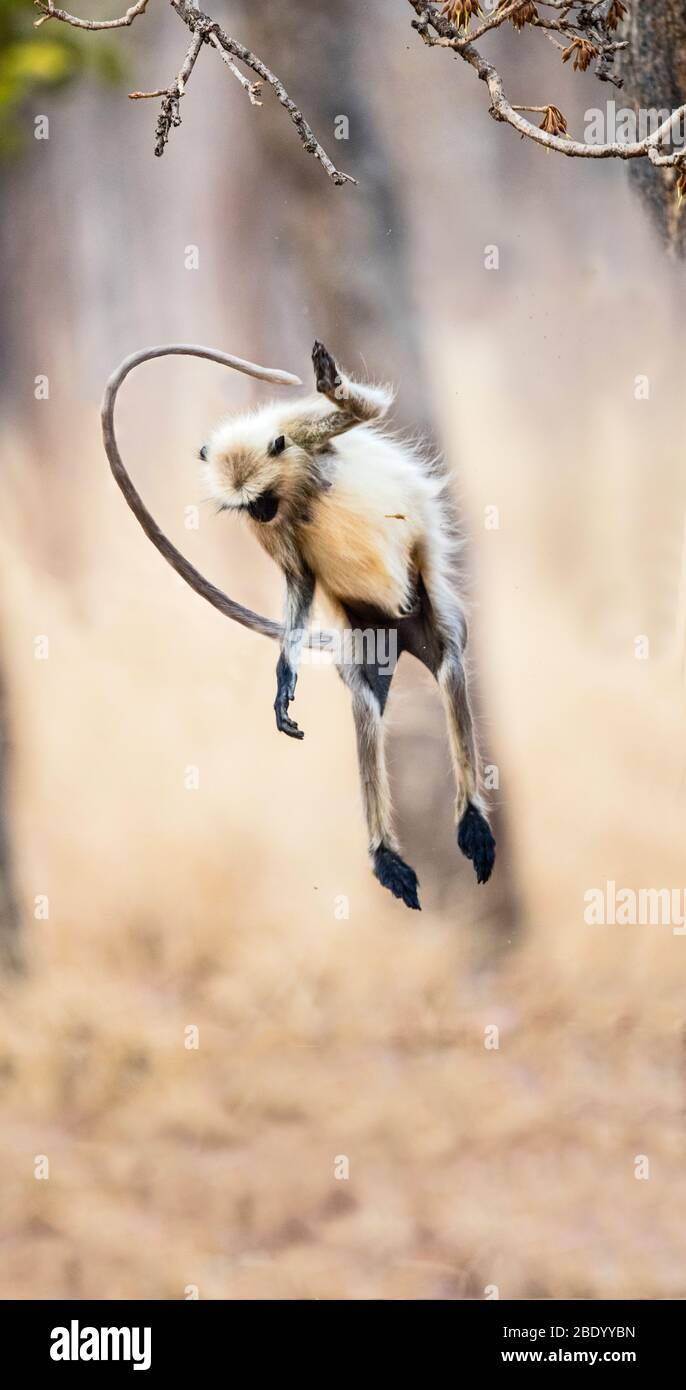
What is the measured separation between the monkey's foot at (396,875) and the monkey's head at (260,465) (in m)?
0.97

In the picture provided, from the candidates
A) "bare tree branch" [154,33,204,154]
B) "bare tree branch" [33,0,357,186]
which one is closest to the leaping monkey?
"bare tree branch" [33,0,357,186]

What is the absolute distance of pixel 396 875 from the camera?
Answer: 3.57 metres

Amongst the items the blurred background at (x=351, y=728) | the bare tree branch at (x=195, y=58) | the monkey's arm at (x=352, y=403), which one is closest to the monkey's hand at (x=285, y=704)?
the blurred background at (x=351, y=728)

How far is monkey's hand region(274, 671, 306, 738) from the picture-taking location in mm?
3395

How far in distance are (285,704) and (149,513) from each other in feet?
2.28

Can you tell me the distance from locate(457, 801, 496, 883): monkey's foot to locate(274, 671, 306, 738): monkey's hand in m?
0.51

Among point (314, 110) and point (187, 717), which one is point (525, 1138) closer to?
point (187, 717)

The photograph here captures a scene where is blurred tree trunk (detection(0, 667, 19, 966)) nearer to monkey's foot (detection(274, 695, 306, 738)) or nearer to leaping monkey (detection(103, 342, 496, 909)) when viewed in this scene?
leaping monkey (detection(103, 342, 496, 909))

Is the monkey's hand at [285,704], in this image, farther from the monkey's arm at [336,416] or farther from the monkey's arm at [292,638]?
the monkey's arm at [336,416]

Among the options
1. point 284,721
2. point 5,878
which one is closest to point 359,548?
point 284,721

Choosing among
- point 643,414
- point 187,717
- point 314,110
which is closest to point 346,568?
point 187,717

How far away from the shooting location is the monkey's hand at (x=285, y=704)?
339 centimetres

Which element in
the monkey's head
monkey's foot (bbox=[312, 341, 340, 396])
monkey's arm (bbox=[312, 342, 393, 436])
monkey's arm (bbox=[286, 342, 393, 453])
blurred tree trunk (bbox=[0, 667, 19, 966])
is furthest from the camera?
blurred tree trunk (bbox=[0, 667, 19, 966])

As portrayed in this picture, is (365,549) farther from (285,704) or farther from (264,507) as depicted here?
(285,704)
